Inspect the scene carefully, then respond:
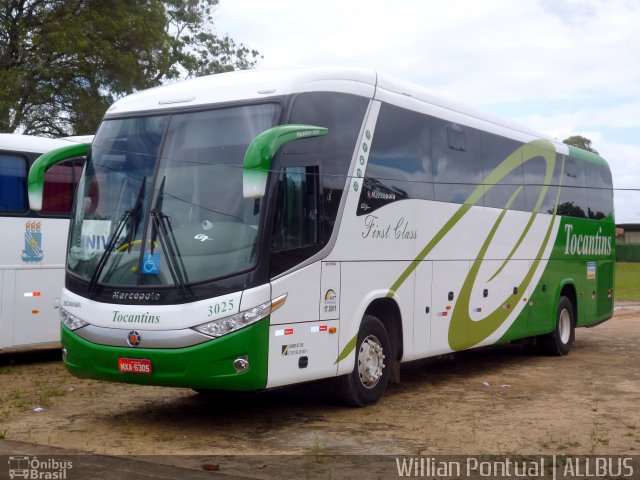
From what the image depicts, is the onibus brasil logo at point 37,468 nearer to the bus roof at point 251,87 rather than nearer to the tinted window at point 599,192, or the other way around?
the bus roof at point 251,87

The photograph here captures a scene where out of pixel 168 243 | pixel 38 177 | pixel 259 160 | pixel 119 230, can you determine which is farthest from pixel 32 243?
pixel 259 160

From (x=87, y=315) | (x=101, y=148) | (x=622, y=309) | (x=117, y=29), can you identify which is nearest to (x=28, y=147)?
(x=101, y=148)

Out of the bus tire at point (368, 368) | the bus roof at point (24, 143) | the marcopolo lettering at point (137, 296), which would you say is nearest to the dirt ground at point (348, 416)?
the bus tire at point (368, 368)

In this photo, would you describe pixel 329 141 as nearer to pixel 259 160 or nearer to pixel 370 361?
pixel 259 160

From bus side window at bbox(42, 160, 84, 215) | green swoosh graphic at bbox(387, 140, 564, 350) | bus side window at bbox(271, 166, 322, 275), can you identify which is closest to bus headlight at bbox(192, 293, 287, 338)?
bus side window at bbox(271, 166, 322, 275)

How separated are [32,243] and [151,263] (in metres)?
5.86

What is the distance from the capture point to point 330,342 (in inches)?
391

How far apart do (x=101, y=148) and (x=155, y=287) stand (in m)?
2.05

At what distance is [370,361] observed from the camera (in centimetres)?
1073

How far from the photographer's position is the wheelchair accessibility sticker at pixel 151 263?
914cm

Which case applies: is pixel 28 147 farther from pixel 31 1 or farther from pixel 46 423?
pixel 31 1

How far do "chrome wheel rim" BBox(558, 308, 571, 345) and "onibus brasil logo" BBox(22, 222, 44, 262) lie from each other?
8.93 metres

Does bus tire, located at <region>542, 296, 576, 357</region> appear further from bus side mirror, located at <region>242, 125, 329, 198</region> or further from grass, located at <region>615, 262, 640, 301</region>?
grass, located at <region>615, 262, 640, 301</region>

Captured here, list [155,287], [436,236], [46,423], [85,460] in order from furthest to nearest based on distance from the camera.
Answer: [436,236] → [46,423] → [155,287] → [85,460]
